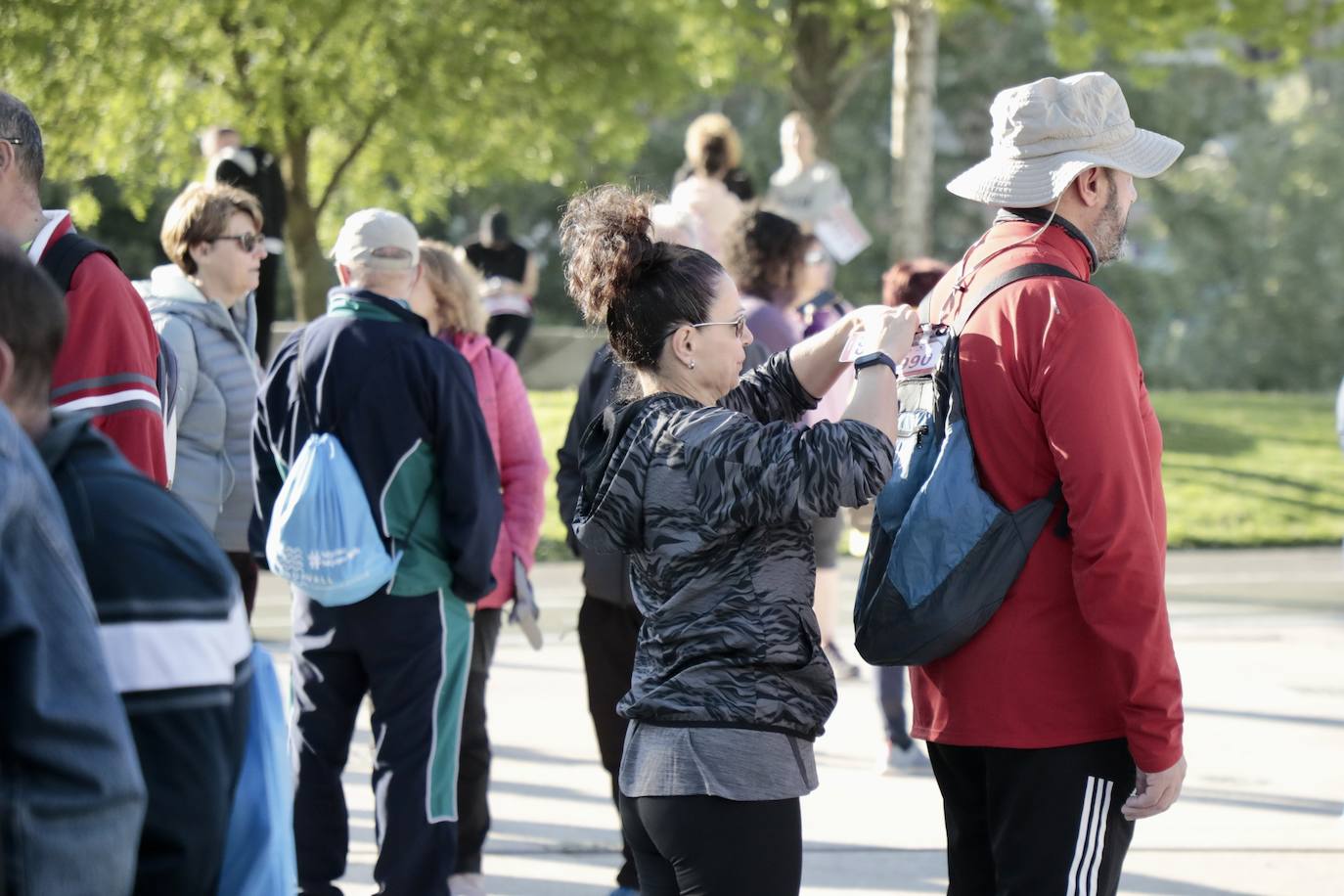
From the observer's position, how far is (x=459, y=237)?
29.2m

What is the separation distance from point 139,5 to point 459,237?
17.9 meters

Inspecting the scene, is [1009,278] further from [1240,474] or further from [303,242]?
[303,242]

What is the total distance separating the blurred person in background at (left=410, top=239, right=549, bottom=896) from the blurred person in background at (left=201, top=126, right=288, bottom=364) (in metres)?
4.39

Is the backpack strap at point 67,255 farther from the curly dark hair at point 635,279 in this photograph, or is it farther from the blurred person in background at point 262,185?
the blurred person in background at point 262,185

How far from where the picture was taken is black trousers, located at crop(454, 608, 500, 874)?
209 inches

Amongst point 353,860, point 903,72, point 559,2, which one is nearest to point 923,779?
point 353,860

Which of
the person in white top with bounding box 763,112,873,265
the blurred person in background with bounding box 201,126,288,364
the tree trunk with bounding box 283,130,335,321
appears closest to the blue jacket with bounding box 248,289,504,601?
the blurred person in background with bounding box 201,126,288,364

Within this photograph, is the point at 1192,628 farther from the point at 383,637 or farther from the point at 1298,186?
the point at 1298,186

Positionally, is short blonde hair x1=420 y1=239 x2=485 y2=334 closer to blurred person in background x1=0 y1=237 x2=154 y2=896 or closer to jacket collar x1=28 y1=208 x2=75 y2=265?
jacket collar x1=28 y1=208 x2=75 y2=265

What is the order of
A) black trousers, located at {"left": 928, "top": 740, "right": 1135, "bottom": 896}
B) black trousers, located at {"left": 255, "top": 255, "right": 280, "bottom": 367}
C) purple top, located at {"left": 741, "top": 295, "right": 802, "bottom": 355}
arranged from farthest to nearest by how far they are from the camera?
black trousers, located at {"left": 255, "top": 255, "right": 280, "bottom": 367}
purple top, located at {"left": 741, "top": 295, "right": 802, "bottom": 355}
black trousers, located at {"left": 928, "top": 740, "right": 1135, "bottom": 896}

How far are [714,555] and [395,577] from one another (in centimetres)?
173

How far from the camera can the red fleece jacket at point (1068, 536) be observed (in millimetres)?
3066

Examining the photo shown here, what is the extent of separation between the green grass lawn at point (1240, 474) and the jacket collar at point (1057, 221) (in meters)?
8.80

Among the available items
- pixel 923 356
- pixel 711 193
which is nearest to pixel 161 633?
pixel 923 356
